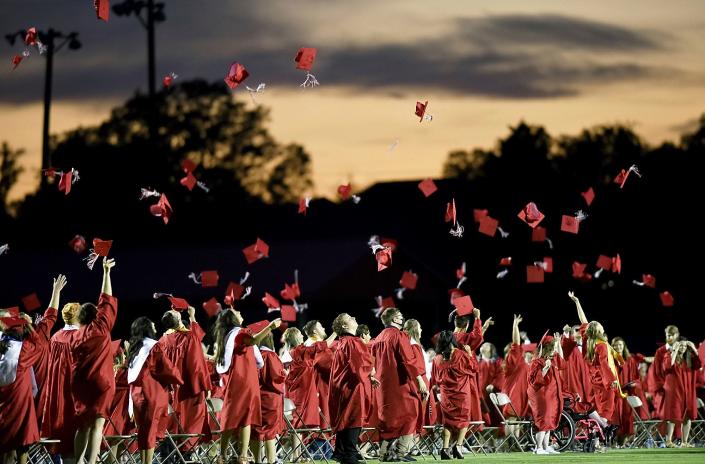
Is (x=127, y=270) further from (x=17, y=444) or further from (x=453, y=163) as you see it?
(x=453, y=163)

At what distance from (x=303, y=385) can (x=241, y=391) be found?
4652 mm

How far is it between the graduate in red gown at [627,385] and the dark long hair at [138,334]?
10364 millimetres

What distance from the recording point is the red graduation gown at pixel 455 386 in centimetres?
1908

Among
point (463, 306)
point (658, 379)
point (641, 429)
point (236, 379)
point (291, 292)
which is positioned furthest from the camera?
point (291, 292)

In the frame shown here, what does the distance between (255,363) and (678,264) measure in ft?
88.0

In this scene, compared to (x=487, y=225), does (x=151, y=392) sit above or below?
below

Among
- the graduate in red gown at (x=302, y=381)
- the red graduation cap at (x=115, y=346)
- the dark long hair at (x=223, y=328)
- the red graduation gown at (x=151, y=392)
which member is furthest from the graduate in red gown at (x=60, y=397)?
the graduate in red gown at (x=302, y=381)

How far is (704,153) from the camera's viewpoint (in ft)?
151

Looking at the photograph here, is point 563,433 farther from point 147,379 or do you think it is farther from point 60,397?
point 60,397

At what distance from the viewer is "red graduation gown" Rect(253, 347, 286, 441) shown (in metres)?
16.0

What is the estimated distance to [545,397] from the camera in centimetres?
2094

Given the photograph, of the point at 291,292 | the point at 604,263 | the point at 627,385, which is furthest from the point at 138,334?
the point at 604,263

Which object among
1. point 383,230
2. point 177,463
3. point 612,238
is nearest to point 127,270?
point 383,230

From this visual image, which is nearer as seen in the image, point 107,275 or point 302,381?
point 107,275
